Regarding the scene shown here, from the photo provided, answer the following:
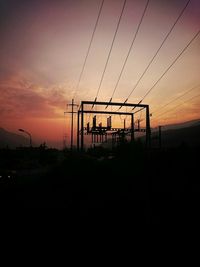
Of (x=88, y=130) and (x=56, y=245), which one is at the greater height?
(x=88, y=130)

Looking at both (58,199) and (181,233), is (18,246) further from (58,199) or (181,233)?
(58,199)

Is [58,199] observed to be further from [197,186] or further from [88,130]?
[88,130]

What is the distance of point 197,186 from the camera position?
10.2 m

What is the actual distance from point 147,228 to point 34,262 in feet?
10.3

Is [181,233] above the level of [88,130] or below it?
below

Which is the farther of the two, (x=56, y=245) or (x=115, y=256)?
(x=56, y=245)

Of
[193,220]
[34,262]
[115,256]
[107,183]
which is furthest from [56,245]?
[107,183]

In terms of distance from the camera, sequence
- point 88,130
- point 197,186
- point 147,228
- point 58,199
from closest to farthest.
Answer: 1. point 147,228
2. point 197,186
3. point 58,199
4. point 88,130

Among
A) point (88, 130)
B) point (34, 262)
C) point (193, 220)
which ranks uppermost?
point (88, 130)

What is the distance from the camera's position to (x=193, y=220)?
24.1ft

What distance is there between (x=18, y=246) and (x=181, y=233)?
161 inches

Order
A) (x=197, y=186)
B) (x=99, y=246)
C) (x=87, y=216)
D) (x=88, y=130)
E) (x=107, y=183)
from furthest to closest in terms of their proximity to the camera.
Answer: (x=88, y=130), (x=107, y=183), (x=197, y=186), (x=87, y=216), (x=99, y=246)

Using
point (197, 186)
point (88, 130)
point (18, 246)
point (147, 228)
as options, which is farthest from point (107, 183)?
point (88, 130)

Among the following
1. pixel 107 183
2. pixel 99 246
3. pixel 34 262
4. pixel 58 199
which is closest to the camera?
pixel 34 262
